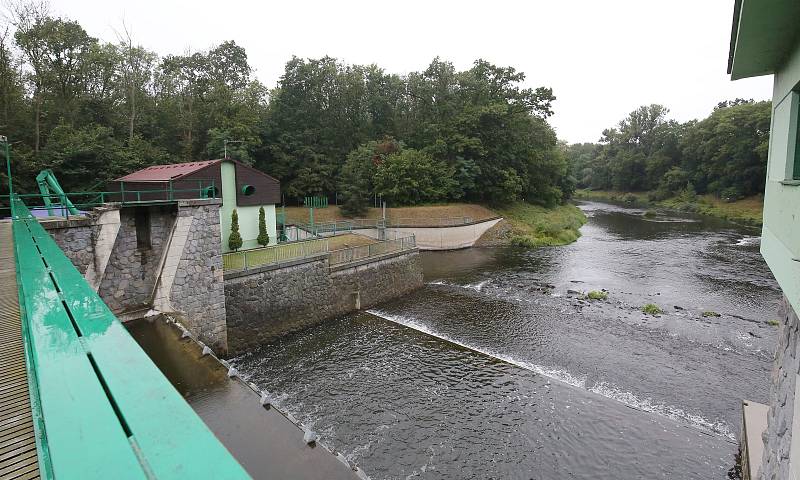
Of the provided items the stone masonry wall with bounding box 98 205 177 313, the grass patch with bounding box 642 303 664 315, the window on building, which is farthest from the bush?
the window on building

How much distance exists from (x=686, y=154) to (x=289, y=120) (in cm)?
6317

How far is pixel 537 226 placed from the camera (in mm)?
41062

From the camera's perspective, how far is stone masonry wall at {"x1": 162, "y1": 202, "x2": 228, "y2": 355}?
1300 cm

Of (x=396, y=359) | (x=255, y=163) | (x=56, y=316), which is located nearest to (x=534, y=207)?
(x=255, y=163)

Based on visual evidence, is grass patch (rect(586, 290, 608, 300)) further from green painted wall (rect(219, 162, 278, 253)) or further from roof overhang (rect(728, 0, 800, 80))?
green painted wall (rect(219, 162, 278, 253))

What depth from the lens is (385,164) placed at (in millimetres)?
41562

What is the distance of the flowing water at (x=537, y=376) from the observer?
10.2 meters

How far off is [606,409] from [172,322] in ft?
40.4

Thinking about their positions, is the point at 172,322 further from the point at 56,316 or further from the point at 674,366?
the point at 674,366

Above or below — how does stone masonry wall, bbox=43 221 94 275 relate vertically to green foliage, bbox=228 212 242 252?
above

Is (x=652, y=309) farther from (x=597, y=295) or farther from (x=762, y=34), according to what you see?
(x=762, y=34)

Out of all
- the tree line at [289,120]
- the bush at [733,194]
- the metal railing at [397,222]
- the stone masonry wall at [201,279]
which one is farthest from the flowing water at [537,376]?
the bush at [733,194]

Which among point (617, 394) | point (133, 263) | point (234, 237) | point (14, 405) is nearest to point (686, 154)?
point (617, 394)

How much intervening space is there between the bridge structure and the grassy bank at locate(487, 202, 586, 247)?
118 feet
